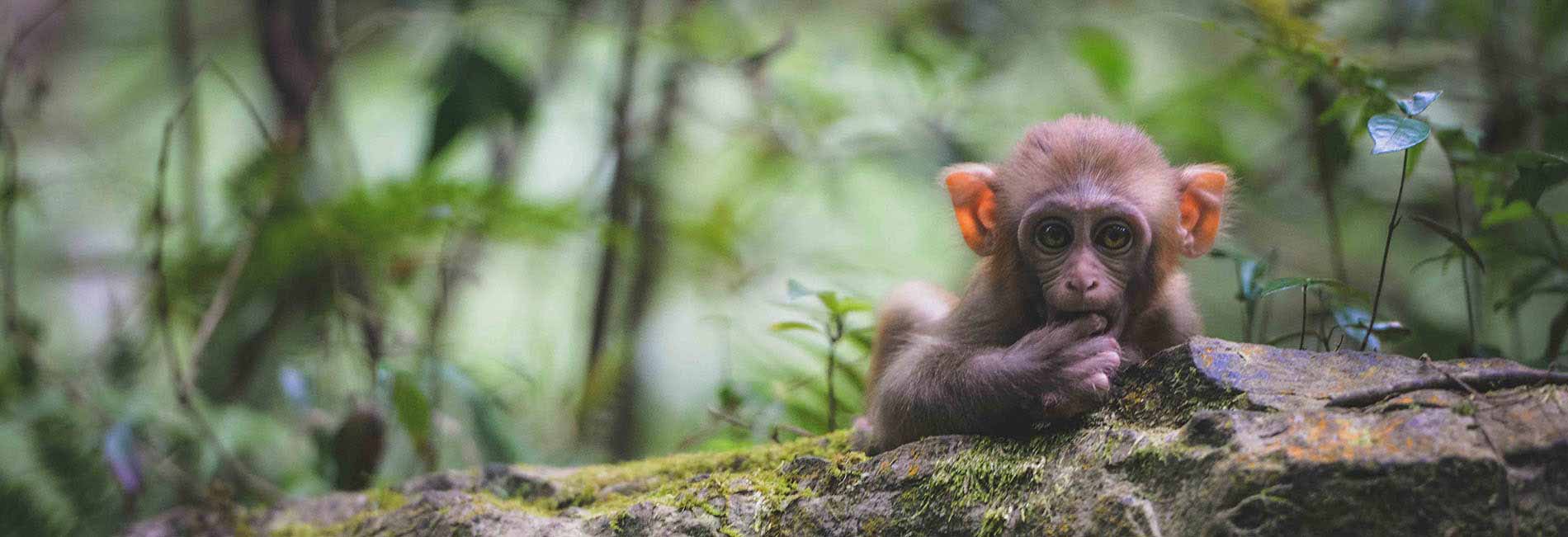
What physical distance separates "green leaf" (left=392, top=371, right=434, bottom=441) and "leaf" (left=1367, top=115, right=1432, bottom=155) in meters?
3.32

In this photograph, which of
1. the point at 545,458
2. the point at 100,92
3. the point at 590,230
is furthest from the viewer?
the point at 100,92

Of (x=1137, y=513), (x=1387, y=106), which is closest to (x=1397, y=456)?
(x=1137, y=513)

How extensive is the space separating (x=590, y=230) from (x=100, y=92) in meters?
6.21

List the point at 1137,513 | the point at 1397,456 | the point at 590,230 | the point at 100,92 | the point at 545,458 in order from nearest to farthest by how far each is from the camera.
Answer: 1. the point at 1397,456
2. the point at 1137,513
3. the point at 545,458
4. the point at 590,230
5. the point at 100,92

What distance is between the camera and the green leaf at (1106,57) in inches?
251

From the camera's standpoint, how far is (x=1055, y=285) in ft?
9.98

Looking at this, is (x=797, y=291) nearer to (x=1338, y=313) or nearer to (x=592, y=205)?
(x=1338, y=313)

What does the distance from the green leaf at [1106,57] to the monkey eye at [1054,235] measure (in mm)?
3514

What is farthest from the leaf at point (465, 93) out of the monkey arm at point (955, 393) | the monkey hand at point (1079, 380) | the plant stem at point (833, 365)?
the monkey hand at point (1079, 380)

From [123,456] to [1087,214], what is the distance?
428cm

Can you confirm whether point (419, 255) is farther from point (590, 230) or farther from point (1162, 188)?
point (1162, 188)

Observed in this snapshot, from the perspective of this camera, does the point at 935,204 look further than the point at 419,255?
Yes

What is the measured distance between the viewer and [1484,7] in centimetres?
631

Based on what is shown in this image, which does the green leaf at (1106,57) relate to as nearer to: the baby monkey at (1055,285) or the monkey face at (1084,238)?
the baby monkey at (1055,285)
